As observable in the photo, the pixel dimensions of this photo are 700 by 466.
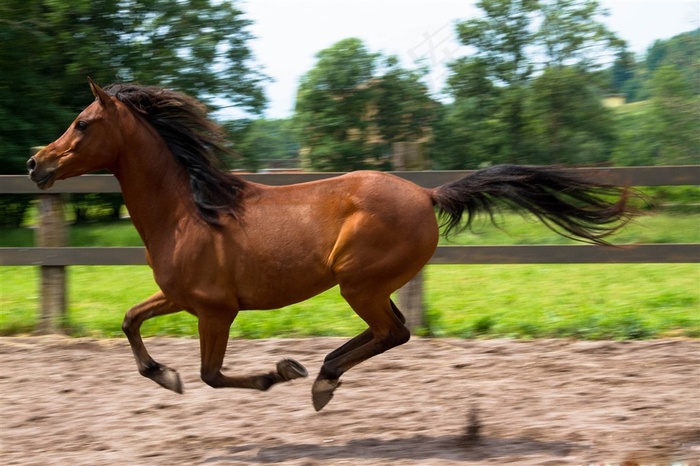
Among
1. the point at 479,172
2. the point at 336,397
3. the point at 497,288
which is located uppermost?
the point at 479,172

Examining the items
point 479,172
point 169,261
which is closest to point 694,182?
point 479,172

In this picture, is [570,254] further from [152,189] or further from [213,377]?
[152,189]

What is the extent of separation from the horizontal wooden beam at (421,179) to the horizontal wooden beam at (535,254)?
474 mm

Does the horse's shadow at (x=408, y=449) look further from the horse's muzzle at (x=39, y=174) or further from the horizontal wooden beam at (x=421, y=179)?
the horizontal wooden beam at (x=421, y=179)

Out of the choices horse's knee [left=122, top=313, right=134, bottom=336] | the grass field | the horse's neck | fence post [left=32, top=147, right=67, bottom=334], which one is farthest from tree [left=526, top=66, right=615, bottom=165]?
horse's knee [left=122, top=313, right=134, bottom=336]

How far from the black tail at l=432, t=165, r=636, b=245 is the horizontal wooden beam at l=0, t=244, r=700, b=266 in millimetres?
1321

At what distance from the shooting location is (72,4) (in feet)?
44.1

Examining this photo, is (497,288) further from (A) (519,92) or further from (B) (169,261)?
(A) (519,92)

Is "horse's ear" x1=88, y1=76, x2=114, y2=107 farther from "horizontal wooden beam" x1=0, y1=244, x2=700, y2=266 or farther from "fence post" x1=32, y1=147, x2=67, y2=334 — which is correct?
"fence post" x1=32, y1=147, x2=67, y2=334

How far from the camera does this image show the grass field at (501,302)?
20.8ft

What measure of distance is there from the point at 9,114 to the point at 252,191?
9732mm

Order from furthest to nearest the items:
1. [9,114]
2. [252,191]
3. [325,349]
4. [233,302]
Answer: [9,114]
[325,349]
[252,191]
[233,302]

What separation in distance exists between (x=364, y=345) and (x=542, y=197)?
129 cm

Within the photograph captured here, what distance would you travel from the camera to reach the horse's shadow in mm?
3855
